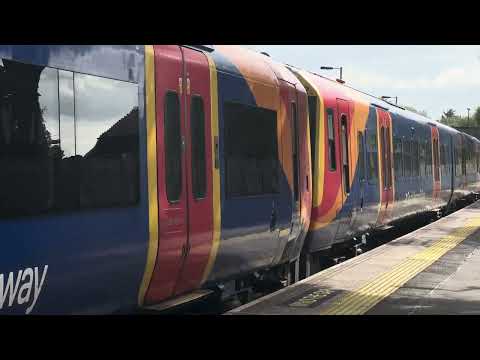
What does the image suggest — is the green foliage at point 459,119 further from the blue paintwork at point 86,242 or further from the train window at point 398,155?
the blue paintwork at point 86,242

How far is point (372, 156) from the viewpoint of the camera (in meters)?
14.0

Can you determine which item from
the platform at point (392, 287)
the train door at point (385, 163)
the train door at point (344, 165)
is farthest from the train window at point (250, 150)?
the train door at point (385, 163)

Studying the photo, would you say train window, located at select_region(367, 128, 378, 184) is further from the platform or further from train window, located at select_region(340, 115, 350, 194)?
train window, located at select_region(340, 115, 350, 194)

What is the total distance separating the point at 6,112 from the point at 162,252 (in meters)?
2.07

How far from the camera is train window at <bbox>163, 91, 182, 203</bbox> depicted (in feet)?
20.1

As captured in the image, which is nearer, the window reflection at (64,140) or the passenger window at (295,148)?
the window reflection at (64,140)

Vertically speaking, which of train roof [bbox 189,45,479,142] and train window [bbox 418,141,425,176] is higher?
train roof [bbox 189,45,479,142]

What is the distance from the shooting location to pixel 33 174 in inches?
179

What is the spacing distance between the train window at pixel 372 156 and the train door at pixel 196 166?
7.29 meters

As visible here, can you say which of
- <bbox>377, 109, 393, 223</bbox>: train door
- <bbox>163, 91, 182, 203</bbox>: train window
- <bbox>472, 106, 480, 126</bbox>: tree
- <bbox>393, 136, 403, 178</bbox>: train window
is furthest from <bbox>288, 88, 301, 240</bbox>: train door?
<bbox>472, 106, 480, 126</bbox>: tree

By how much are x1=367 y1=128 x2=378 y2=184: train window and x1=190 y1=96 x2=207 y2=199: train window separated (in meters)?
7.38

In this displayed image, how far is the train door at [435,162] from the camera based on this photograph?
21875 millimetres
